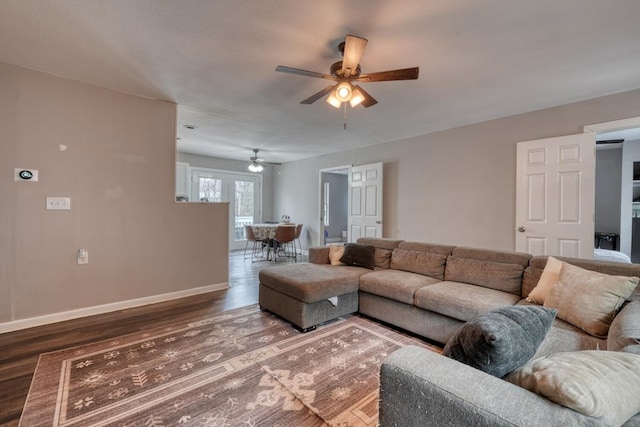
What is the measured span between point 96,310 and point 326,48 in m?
3.63

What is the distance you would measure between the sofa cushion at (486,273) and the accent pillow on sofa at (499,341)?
4.93 feet

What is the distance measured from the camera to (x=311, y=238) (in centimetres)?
726

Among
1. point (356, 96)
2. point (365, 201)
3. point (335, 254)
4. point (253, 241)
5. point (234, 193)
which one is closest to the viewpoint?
point (356, 96)

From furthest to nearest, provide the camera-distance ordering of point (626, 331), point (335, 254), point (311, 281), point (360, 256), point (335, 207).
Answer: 1. point (335, 207)
2. point (335, 254)
3. point (360, 256)
4. point (311, 281)
5. point (626, 331)

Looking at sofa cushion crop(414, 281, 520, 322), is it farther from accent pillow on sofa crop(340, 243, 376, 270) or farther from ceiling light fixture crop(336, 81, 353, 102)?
ceiling light fixture crop(336, 81, 353, 102)

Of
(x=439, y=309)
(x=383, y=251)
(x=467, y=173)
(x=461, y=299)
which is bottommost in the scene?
(x=439, y=309)

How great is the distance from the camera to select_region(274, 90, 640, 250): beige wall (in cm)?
347

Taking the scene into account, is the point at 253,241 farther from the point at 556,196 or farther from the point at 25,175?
the point at 556,196

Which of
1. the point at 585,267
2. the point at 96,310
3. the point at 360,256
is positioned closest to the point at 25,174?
the point at 96,310

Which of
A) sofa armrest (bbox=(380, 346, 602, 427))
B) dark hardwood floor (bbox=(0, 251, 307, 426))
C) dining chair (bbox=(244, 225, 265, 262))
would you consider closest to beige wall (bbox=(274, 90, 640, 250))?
dining chair (bbox=(244, 225, 265, 262))

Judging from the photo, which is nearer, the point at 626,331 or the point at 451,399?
the point at 451,399

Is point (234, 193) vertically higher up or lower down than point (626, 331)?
higher up

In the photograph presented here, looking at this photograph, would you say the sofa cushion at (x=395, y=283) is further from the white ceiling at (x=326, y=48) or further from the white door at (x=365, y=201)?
the white door at (x=365, y=201)

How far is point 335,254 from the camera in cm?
358
